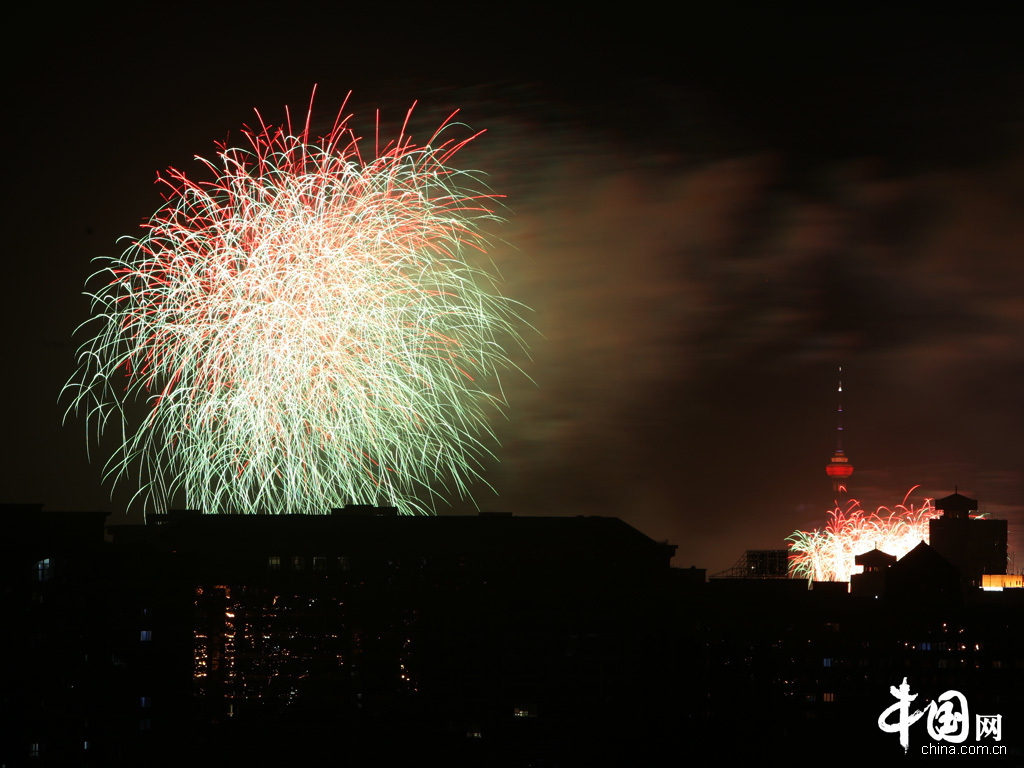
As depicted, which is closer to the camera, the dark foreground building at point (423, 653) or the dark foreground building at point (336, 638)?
the dark foreground building at point (336, 638)

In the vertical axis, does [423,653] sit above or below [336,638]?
below

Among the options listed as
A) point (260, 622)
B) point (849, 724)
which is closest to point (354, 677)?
point (260, 622)

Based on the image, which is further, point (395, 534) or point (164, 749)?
point (395, 534)

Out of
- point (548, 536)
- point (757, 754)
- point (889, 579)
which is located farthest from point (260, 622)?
point (889, 579)

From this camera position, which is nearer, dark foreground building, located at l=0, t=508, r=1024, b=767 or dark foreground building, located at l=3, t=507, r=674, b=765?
dark foreground building, located at l=3, t=507, r=674, b=765

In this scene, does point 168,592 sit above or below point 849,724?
above

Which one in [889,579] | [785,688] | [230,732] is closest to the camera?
[230,732]

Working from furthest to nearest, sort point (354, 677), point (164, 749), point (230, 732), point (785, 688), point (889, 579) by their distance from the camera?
point (889, 579), point (785, 688), point (354, 677), point (230, 732), point (164, 749)

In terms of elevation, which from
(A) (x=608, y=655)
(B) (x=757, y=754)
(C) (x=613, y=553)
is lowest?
(B) (x=757, y=754)

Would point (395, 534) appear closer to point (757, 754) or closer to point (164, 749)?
point (164, 749)

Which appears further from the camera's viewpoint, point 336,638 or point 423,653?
point 336,638
